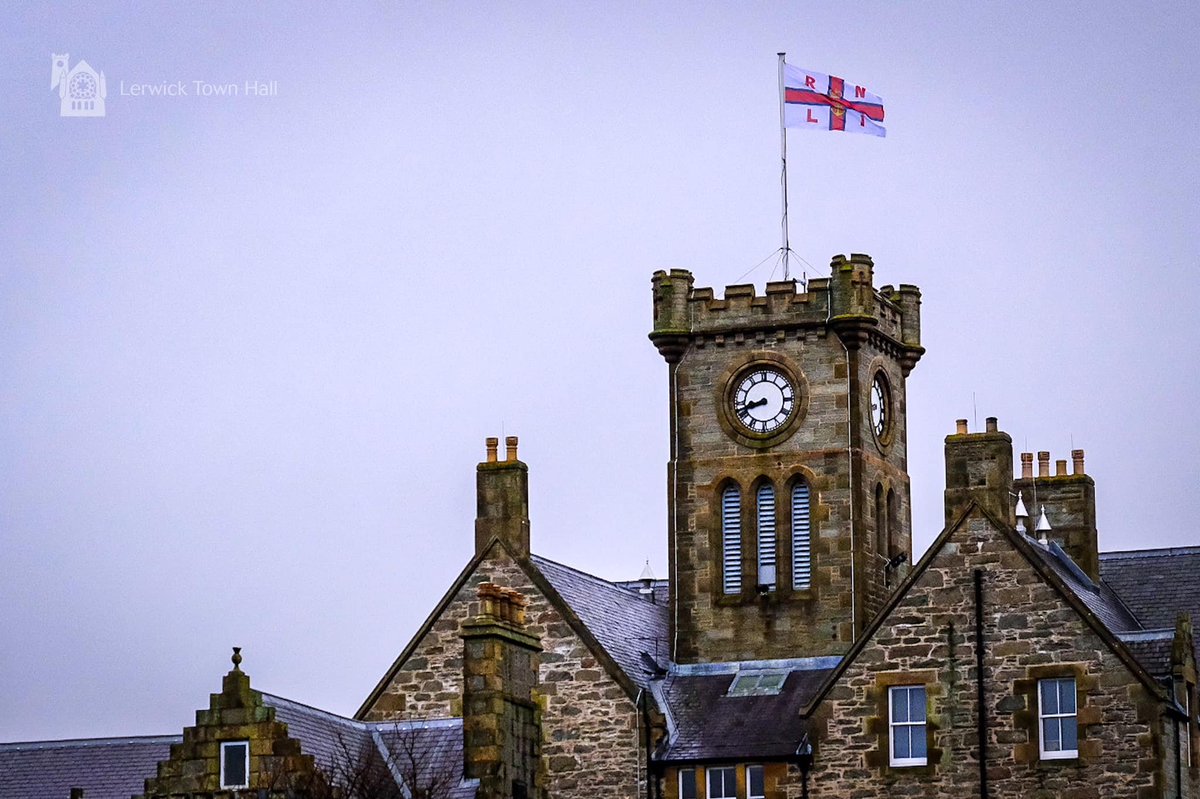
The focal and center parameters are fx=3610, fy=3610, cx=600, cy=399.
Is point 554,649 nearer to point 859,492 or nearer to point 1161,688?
point 859,492

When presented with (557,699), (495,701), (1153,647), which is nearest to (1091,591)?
(1153,647)

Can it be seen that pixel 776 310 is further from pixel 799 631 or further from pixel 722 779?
pixel 722 779

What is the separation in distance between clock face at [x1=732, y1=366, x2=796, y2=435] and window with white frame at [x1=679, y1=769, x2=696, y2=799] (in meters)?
8.35

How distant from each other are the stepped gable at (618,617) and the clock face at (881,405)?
20.4ft

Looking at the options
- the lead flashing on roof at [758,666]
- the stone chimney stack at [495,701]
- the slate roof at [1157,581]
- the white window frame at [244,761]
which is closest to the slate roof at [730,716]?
the lead flashing on roof at [758,666]

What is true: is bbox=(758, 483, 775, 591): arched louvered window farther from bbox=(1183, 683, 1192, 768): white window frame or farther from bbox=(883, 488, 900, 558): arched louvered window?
bbox=(1183, 683, 1192, 768): white window frame

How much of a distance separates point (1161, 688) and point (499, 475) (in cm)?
1555

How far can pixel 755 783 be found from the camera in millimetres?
73125

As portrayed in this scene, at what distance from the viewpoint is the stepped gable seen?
249ft

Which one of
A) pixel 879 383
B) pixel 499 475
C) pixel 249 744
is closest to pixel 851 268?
pixel 879 383

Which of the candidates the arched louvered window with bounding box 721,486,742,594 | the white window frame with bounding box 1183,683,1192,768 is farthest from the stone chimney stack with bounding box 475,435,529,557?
the white window frame with bounding box 1183,683,1192,768

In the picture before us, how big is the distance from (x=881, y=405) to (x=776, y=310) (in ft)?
10.9

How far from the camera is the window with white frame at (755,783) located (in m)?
73.0

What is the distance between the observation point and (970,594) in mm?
71500
